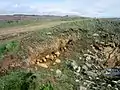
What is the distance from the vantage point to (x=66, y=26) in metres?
12.9

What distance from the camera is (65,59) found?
1103 centimetres

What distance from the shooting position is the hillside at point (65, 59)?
9.56 meters

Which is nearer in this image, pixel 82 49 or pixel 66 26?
pixel 82 49

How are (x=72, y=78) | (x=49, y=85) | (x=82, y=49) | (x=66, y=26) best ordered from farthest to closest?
1. (x=66, y=26)
2. (x=82, y=49)
3. (x=72, y=78)
4. (x=49, y=85)

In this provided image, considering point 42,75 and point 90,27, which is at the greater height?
point 90,27

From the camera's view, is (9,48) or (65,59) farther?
(9,48)

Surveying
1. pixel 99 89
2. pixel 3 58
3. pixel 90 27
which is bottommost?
pixel 99 89

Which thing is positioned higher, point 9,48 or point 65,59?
point 9,48

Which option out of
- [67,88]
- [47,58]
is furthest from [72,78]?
[47,58]

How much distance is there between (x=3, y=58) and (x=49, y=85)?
2.38 metres

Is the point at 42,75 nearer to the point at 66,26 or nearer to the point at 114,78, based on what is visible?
the point at 114,78

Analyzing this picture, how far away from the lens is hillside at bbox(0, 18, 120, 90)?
9562 mm

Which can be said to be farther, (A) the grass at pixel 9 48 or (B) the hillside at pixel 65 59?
(A) the grass at pixel 9 48

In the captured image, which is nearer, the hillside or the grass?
the hillside
